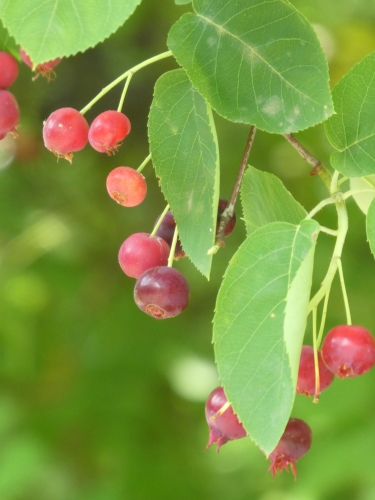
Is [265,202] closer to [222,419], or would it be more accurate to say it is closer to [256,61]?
[256,61]

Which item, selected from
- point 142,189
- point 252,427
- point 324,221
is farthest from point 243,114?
point 324,221

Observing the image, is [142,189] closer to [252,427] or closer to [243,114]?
[243,114]

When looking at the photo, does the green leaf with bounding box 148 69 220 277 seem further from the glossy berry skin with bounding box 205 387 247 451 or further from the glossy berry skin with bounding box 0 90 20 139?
the glossy berry skin with bounding box 0 90 20 139

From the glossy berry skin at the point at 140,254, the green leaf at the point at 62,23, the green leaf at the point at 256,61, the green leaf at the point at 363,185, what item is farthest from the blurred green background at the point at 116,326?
the green leaf at the point at 62,23

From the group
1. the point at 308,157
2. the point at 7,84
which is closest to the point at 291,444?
the point at 308,157

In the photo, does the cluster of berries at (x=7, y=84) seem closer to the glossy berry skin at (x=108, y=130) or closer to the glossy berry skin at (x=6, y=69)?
the glossy berry skin at (x=6, y=69)

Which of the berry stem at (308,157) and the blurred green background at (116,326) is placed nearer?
the berry stem at (308,157)

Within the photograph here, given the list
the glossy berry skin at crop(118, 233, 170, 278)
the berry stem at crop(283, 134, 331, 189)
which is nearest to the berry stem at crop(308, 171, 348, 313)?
the berry stem at crop(283, 134, 331, 189)
